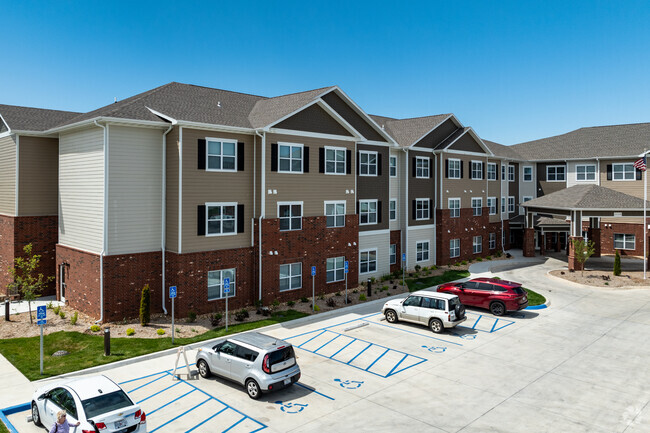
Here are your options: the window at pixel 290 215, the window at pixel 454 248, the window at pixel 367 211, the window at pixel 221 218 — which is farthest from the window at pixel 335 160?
the window at pixel 454 248

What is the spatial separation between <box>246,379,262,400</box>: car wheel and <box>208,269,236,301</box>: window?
990cm

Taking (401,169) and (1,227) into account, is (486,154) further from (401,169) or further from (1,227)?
(1,227)

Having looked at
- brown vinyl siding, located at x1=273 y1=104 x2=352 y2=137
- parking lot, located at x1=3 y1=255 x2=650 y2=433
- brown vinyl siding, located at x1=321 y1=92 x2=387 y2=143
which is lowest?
parking lot, located at x1=3 y1=255 x2=650 y2=433

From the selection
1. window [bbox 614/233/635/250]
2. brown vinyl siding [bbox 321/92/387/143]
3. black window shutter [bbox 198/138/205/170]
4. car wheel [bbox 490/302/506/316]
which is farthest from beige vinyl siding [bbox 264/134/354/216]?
window [bbox 614/233/635/250]

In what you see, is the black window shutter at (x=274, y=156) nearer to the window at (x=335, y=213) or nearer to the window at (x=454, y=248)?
the window at (x=335, y=213)

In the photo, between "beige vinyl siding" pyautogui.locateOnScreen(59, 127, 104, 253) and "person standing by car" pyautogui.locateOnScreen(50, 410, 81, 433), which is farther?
"beige vinyl siding" pyautogui.locateOnScreen(59, 127, 104, 253)

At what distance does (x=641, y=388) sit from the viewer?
15.2m

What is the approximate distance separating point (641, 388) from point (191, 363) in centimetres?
1541

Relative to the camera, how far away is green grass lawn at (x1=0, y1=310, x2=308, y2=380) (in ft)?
54.0

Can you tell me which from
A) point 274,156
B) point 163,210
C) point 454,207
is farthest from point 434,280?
point 163,210

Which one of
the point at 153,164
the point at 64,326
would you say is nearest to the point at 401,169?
the point at 153,164

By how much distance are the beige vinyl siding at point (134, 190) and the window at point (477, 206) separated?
97.7 ft

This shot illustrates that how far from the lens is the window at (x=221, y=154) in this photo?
23391 millimetres

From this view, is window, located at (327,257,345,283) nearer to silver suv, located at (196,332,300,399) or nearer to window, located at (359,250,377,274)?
window, located at (359,250,377,274)
